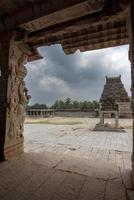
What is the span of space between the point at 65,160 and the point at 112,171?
98cm

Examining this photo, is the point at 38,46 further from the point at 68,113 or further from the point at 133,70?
the point at 68,113

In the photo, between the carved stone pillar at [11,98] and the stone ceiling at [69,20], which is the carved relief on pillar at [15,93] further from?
the stone ceiling at [69,20]

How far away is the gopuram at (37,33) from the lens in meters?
2.90

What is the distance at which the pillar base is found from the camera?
11.2ft

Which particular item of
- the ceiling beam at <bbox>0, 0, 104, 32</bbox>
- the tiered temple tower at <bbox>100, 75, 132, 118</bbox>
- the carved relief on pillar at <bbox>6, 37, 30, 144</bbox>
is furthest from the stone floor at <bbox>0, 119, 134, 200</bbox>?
the tiered temple tower at <bbox>100, 75, 132, 118</bbox>

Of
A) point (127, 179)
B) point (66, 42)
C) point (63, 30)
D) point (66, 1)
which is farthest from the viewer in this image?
point (66, 42)

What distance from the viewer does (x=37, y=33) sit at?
371 cm

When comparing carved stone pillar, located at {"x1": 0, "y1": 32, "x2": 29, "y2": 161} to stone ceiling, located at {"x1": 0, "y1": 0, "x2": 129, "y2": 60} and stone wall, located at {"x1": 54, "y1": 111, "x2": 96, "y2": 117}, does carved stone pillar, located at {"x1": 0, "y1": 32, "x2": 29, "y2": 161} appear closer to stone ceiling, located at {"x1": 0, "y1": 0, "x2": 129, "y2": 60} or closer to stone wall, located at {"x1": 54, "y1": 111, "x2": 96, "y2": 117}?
stone ceiling, located at {"x1": 0, "y1": 0, "x2": 129, "y2": 60}

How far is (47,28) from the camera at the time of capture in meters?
3.57

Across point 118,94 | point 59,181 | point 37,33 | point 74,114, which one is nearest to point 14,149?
point 59,181

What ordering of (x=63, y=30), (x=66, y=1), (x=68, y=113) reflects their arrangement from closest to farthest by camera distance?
1. (x=66, y=1)
2. (x=63, y=30)
3. (x=68, y=113)

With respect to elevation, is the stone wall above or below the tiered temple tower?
below

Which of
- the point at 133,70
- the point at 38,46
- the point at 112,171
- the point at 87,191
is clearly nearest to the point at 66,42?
the point at 38,46

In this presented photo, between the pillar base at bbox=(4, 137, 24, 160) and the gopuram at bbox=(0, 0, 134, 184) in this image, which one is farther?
the pillar base at bbox=(4, 137, 24, 160)
